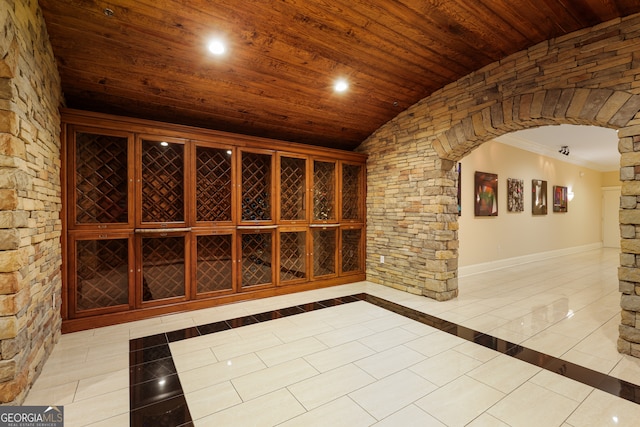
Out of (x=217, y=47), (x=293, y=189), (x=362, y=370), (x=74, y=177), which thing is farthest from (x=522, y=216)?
(x=74, y=177)

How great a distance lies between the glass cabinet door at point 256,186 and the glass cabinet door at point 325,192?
0.86 meters

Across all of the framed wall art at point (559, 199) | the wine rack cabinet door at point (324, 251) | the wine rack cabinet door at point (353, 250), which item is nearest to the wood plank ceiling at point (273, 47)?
the wine rack cabinet door at point (324, 251)

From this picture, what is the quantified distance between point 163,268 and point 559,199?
970 centimetres

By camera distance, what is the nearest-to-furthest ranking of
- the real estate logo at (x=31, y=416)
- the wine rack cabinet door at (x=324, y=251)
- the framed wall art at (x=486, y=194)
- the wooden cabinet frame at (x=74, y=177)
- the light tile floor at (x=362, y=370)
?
the real estate logo at (x=31, y=416), the light tile floor at (x=362, y=370), the wooden cabinet frame at (x=74, y=177), the wine rack cabinet door at (x=324, y=251), the framed wall art at (x=486, y=194)

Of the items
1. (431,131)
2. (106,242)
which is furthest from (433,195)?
(106,242)

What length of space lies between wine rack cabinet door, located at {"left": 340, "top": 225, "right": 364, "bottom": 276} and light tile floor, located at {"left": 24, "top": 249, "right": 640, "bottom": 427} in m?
1.46

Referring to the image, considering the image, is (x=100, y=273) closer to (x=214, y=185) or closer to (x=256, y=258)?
(x=214, y=185)

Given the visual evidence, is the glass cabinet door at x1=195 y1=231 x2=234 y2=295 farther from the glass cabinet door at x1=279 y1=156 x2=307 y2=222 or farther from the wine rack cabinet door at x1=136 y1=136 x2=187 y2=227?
the glass cabinet door at x1=279 y1=156 x2=307 y2=222

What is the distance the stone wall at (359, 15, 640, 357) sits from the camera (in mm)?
2418

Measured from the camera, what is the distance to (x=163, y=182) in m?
3.53

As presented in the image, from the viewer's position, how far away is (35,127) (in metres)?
2.12

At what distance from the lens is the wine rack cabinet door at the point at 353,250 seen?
5.11 metres

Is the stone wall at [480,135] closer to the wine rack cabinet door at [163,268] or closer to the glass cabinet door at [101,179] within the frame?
the wine rack cabinet door at [163,268]

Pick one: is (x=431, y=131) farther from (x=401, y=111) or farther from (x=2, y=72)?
(x=2, y=72)
